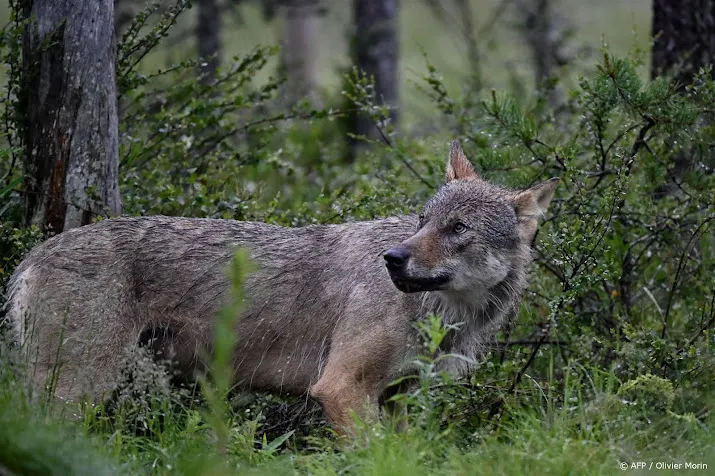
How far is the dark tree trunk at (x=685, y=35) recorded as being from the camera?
27.1 feet

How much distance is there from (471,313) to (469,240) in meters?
0.53

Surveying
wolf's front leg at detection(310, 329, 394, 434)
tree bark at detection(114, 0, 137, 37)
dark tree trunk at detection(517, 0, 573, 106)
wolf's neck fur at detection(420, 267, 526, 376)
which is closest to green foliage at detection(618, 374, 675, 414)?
wolf's neck fur at detection(420, 267, 526, 376)

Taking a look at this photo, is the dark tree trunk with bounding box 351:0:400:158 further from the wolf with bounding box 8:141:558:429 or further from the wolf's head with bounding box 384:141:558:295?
the wolf's head with bounding box 384:141:558:295

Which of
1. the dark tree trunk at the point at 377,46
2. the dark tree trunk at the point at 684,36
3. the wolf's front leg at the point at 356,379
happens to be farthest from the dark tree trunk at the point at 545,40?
the wolf's front leg at the point at 356,379

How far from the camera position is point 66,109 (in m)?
6.40

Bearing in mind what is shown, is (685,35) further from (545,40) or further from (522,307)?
(545,40)

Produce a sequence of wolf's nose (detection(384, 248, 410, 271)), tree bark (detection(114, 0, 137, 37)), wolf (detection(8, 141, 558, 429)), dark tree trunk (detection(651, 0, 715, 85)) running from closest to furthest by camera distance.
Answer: wolf's nose (detection(384, 248, 410, 271)) → wolf (detection(8, 141, 558, 429)) → dark tree trunk (detection(651, 0, 715, 85)) → tree bark (detection(114, 0, 137, 37))

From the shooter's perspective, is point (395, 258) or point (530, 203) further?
point (530, 203)

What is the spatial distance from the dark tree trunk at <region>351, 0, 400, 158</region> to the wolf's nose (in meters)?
8.69

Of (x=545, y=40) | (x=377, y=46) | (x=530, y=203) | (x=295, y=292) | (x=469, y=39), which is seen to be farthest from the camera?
(x=469, y=39)

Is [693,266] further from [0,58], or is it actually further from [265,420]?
[0,58]

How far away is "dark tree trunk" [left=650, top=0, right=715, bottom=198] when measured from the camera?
→ 8.27m

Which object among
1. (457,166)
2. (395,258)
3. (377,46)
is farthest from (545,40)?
(395,258)

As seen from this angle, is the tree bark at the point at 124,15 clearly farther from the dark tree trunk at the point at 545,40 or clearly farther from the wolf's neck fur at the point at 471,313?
the wolf's neck fur at the point at 471,313
